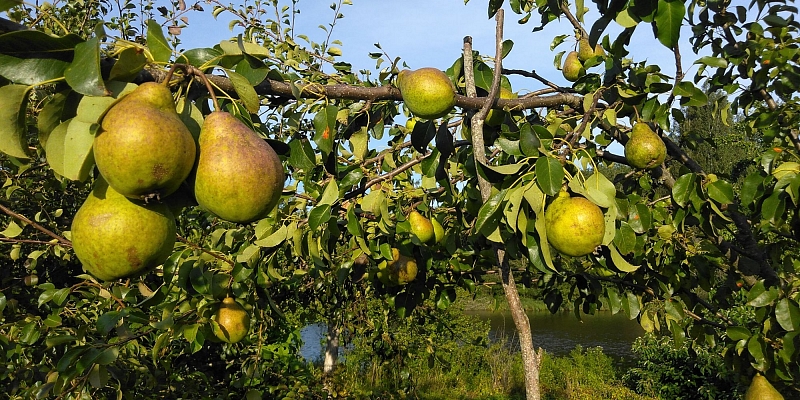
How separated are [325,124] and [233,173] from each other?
536 millimetres

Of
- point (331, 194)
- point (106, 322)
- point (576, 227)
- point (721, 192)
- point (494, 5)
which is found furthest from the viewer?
point (494, 5)

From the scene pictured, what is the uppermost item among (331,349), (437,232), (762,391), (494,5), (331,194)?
(494,5)

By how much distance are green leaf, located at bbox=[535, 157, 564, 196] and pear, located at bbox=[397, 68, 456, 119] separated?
43 cm

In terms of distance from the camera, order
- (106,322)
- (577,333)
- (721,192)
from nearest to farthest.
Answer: (106,322) → (721,192) → (577,333)

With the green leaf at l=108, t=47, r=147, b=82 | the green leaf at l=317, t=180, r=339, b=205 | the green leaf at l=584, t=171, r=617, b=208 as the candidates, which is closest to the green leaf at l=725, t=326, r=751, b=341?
the green leaf at l=584, t=171, r=617, b=208

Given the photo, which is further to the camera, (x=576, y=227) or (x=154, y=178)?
(x=576, y=227)

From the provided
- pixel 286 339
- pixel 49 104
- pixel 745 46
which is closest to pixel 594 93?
pixel 745 46

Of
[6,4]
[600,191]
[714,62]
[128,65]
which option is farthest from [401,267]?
[6,4]

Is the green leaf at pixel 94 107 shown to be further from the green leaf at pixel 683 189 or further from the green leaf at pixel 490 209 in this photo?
the green leaf at pixel 683 189

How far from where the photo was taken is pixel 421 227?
8.75 feet

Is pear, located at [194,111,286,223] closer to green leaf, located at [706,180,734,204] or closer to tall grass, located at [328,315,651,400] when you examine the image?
green leaf, located at [706,180,734,204]

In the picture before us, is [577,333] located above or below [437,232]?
below

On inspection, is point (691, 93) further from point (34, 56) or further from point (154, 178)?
point (34, 56)

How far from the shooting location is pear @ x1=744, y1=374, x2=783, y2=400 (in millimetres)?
2609
